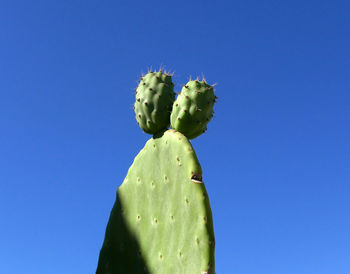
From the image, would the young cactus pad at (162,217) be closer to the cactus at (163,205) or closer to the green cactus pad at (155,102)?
the cactus at (163,205)

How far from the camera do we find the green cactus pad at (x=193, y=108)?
10.8 feet

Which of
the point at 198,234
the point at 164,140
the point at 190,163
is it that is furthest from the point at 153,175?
the point at 198,234

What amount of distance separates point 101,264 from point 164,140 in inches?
41.5

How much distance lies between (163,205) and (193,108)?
70 centimetres

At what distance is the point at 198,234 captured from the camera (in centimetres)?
280

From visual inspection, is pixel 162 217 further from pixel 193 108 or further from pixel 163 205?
pixel 193 108

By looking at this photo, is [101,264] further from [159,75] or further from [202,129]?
[159,75]

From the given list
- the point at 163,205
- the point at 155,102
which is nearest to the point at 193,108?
the point at 155,102

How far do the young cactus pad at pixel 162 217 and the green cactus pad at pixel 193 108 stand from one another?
0.09m

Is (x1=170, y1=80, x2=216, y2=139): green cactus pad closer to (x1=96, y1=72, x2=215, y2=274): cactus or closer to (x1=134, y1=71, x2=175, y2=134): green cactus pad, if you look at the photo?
(x1=96, y1=72, x2=215, y2=274): cactus

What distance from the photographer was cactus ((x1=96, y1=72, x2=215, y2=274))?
2854 millimetres

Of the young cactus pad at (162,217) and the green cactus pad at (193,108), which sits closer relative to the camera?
the young cactus pad at (162,217)

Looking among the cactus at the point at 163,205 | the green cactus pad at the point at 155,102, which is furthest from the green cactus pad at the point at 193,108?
the green cactus pad at the point at 155,102

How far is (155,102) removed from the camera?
11.6 feet
